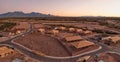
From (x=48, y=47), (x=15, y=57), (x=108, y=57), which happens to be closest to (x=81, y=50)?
(x=108, y=57)

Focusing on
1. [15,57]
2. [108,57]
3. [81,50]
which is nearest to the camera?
[108,57]

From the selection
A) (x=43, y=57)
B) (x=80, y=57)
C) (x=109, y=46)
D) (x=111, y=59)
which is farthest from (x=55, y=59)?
(x=109, y=46)

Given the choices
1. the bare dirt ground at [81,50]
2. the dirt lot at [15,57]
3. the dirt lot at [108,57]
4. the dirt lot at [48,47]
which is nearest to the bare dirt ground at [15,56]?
the dirt lot at [15,57]

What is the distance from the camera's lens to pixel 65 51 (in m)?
62.3

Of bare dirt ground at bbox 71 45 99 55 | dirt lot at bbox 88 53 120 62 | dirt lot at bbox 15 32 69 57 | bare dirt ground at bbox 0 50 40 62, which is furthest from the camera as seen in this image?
dirt lot at bbox 15 32 69 57

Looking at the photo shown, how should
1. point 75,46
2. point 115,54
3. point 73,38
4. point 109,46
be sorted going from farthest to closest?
point 73,38, point 109,46, point 75,46, point 115,54

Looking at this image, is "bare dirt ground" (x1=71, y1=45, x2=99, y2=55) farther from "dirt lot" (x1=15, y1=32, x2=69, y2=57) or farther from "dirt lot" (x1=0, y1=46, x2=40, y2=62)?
"dirt lot" (x1=0, y1=46, x2=40, y2=62)

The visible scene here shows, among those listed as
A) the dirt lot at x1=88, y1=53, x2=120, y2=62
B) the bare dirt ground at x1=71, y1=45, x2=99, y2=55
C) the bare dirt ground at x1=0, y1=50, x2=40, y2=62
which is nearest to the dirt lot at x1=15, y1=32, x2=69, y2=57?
the bare dirt ground at x1=71, y1=45, x2=99, y2=55

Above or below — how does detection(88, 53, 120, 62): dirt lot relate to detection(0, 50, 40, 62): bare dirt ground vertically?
above

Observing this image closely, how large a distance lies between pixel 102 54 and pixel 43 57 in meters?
21.4

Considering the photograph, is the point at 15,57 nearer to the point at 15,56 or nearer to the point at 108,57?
the point at 15,56

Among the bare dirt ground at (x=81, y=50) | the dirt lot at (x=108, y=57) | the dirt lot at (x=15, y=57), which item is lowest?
the dirt lot at (x=15, y=57)

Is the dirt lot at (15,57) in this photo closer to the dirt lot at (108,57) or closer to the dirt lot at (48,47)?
the dirt lot at (48,47)

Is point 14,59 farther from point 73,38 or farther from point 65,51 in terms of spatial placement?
point 73,38
